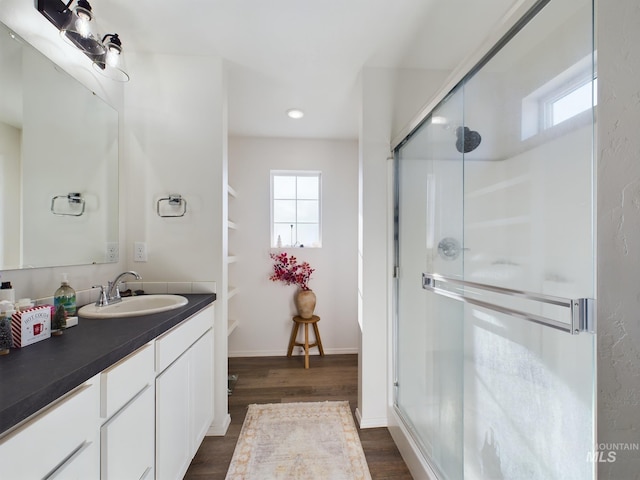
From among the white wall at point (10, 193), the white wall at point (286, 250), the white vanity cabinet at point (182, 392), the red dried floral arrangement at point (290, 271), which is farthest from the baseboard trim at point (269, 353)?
the white wall at point (10, 193)

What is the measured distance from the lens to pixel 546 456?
3.03ft

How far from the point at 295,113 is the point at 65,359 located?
2.38 meters

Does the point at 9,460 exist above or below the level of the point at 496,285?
below

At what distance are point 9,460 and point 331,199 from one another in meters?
2.86

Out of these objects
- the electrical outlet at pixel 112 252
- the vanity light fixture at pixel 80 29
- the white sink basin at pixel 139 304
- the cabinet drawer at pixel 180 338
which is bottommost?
the cabinet drawer at pixel 180 338

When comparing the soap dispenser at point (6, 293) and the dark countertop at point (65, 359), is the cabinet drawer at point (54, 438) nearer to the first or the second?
the dark countertop at point (65, 359)

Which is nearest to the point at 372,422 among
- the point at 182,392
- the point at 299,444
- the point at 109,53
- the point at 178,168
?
the point at 299,444

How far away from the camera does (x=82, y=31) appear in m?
1.32

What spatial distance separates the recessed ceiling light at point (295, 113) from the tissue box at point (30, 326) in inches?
86.8

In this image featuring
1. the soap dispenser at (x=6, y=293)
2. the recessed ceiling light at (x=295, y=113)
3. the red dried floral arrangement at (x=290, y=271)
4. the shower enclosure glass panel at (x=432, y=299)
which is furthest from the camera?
the red dried floral arrangement at (x=290, y=271)

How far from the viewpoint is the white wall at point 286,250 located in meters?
3.03

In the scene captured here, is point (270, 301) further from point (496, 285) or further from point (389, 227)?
point (496, 285)

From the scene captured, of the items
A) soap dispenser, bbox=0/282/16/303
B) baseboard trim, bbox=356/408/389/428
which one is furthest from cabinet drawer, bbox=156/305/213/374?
baseboard trim, bbox=356/408/389/428

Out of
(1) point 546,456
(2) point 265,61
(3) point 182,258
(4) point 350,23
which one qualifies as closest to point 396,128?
(4) point 350,23
